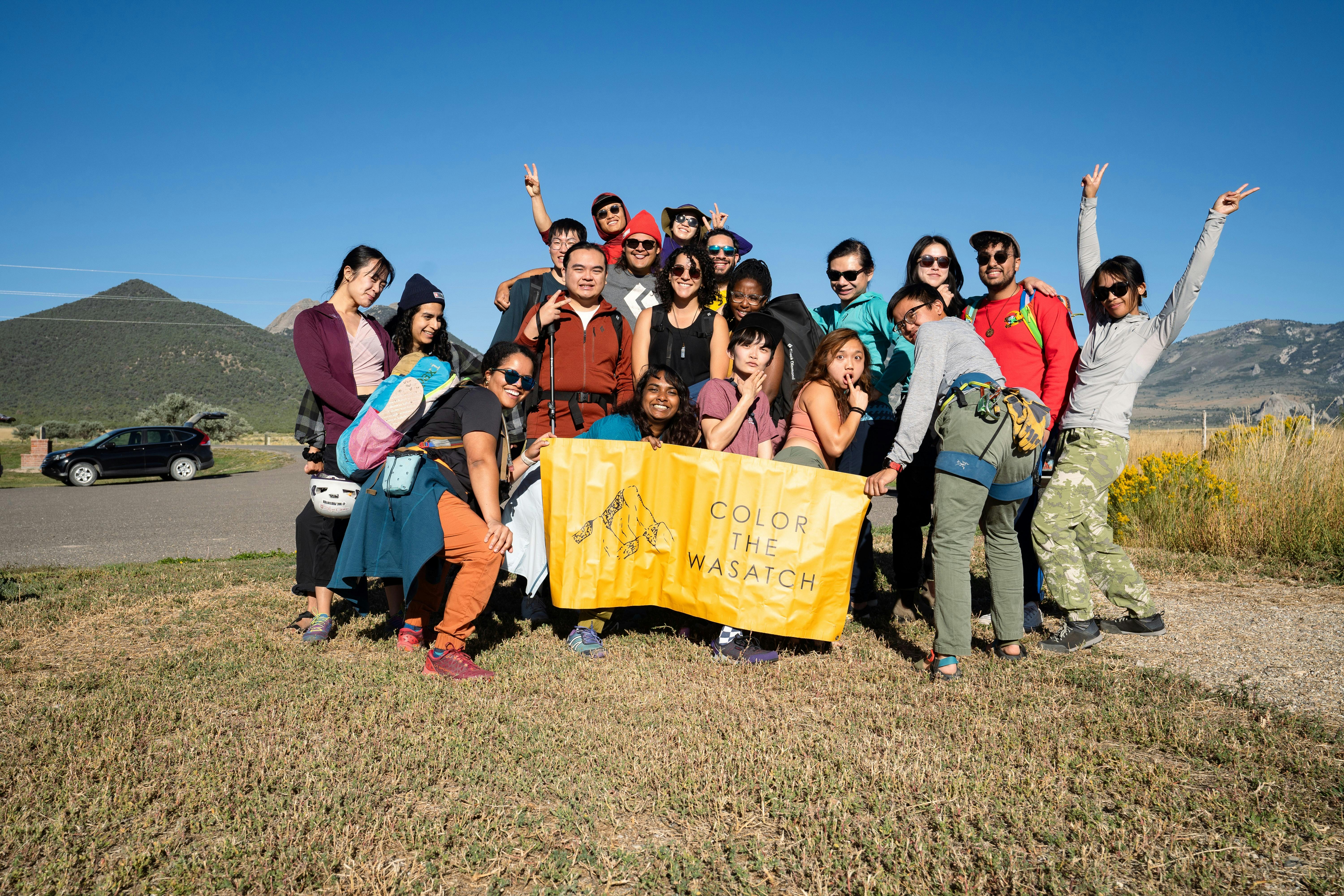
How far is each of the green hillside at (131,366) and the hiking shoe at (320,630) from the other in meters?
70.3

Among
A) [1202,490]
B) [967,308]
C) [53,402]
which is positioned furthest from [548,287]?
[53,402]

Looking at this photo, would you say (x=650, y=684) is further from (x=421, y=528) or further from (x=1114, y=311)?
(x=1114, y=311)

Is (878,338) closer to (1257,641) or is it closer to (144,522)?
(1257,641)

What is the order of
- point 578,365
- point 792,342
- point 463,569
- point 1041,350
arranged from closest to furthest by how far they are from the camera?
point 463,569
point 1041,350
point 578,365
point 792,342

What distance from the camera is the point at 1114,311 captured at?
16.6 ft

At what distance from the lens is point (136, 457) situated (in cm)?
2366

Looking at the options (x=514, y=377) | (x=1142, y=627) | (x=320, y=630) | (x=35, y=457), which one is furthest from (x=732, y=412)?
(x=35, y=457)

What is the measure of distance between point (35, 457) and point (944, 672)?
112 ft

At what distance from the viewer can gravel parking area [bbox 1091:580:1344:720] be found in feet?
14.1

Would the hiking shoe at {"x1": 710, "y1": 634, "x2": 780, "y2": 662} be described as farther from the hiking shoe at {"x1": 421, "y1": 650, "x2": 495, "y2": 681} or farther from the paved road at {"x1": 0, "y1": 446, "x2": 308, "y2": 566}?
the paved road at {"x1": 0, "y1": 446, "x2": 308, "y2": 566}

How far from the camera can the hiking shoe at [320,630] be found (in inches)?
203

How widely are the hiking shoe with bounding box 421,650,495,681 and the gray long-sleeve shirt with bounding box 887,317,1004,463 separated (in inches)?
103

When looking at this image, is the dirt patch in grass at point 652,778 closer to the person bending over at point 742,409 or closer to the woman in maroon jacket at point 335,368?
the person bending over at point 742,409

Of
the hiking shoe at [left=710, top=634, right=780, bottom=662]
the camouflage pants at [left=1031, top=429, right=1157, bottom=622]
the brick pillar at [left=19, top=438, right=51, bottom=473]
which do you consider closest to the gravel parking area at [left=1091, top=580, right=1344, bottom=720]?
the camouflage pants at [left=1031, top=429, right=1157, bottom=622]
